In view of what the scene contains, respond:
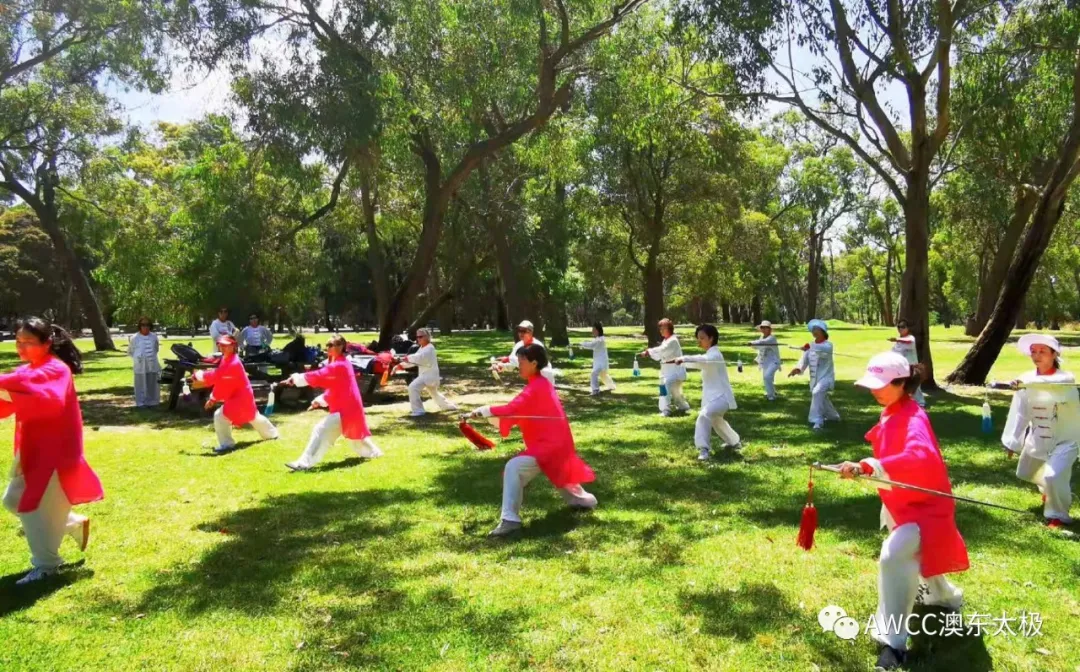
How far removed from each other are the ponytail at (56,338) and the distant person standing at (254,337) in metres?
12.0

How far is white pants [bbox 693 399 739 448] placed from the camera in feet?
31.7

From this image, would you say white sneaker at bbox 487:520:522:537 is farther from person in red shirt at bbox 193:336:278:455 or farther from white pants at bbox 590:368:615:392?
white pants at bbox 590:368:615:392

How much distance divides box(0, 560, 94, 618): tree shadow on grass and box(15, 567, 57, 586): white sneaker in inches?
1.3

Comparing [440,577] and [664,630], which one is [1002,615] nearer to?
[664,630]

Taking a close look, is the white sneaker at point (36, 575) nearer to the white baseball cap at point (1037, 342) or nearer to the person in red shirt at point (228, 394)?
the person in red shirt at point (228, 394)

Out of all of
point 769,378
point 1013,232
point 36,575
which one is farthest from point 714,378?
point 1013,232

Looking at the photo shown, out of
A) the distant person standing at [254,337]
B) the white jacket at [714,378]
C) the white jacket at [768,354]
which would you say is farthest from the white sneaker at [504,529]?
the distant person standing at [254,337]

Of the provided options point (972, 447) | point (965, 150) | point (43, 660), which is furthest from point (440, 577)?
point (965, 150)

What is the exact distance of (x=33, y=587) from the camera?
5.50 metres

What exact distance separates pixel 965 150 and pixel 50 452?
71.3 ft

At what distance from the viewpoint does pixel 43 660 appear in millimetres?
4395

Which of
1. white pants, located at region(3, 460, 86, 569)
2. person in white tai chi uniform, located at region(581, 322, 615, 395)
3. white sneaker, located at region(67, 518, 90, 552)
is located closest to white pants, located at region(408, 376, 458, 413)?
person in white tai chi uniform, located at region(581, 322, 615, 395)

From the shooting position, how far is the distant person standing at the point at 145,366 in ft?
51.0

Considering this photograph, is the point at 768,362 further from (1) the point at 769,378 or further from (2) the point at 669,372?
(2) the point at 669,372
